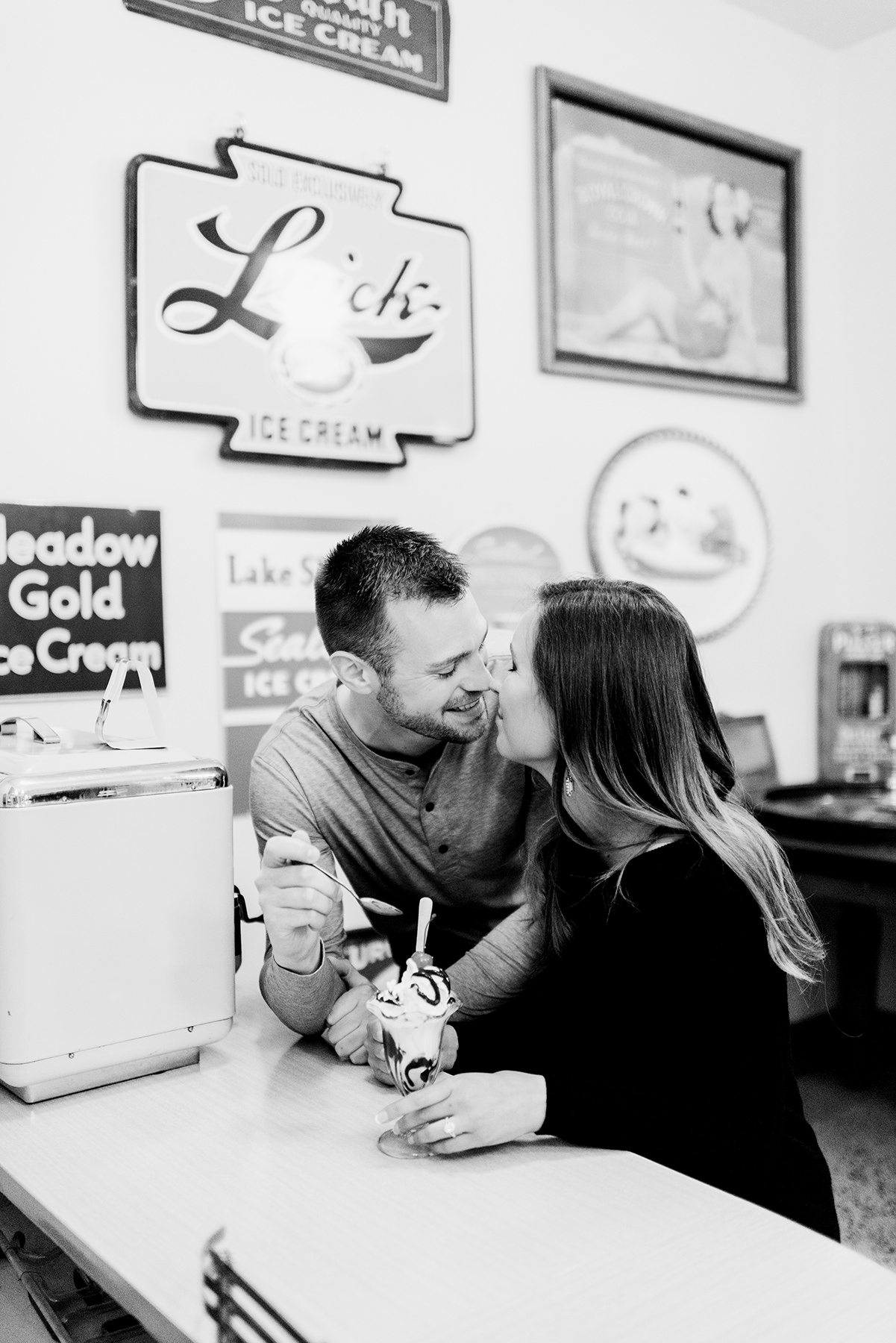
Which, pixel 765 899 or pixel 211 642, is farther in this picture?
pixel 211 642

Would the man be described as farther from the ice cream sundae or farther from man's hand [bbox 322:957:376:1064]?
the ice cream sundae

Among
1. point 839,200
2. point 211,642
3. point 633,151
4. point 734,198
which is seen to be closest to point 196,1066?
point 211,642

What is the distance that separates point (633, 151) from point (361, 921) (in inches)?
83.8

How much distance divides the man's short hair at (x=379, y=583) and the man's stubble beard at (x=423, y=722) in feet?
0.12

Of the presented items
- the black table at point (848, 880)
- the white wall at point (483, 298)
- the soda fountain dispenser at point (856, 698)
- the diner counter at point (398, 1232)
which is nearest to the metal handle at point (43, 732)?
the diner counter at point (398, 1232)

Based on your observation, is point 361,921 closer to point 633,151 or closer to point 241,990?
point 241,990

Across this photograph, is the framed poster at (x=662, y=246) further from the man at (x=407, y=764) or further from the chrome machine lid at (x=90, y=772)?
the chrome machine lid at (x=90, y=772)

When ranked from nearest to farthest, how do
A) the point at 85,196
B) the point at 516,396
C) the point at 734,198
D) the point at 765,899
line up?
the point at 765,899, the point at 85,196, the point at 516,396, the point at 734,198

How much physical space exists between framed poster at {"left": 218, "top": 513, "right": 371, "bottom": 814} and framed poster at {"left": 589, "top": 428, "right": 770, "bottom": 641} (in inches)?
34.5

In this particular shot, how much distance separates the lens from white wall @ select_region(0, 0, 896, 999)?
2.12 meters

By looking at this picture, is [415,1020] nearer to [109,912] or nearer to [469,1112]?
[469,1112]

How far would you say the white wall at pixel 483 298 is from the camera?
212 cm

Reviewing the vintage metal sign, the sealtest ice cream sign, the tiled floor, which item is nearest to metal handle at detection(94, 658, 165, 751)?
the sealtest ice cream sign

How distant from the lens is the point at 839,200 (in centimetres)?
356
